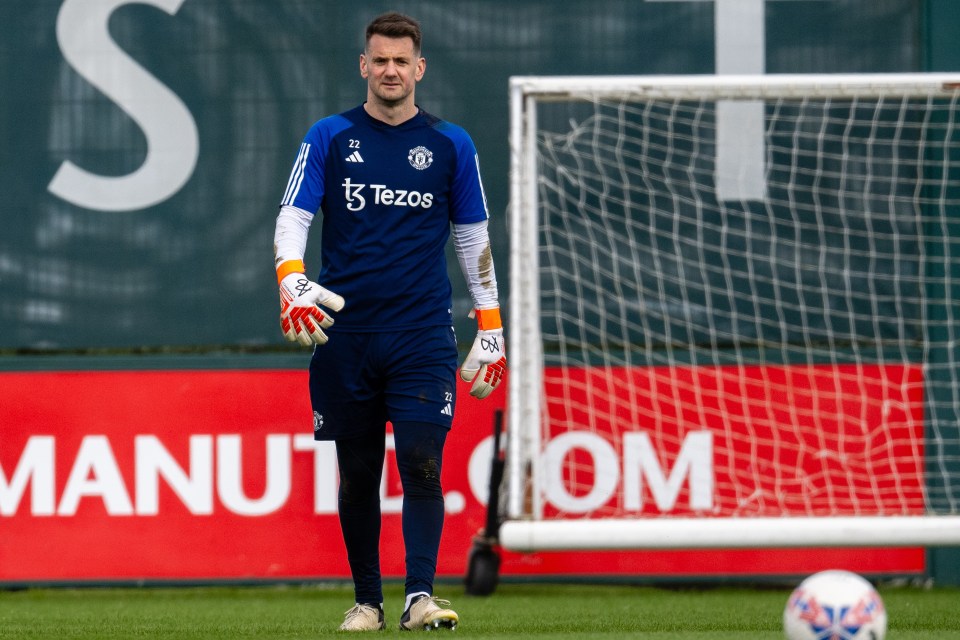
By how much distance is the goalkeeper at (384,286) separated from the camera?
407 cm

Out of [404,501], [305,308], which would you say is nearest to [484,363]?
[404,501]

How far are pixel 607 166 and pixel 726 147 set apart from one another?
49 cm

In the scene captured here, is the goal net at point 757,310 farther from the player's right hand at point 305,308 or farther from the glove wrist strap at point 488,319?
the player's right hand at point 305,308

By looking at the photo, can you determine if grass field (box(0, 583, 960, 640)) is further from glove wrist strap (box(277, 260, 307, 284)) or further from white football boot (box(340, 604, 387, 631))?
glove wrist strap (box(277, 260, 307, 284))

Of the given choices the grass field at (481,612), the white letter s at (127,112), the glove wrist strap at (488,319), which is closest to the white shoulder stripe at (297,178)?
the glove wrist strap at (488,319)

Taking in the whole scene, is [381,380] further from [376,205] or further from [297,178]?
[297,178]

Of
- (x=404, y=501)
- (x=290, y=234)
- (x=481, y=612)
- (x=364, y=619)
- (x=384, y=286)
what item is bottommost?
(x=481, y=612)

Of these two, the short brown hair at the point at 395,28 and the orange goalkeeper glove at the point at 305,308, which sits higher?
the short brown hair at the point at 395,28

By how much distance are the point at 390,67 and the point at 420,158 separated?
0.27m

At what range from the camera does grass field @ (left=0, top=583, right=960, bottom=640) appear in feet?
14.3

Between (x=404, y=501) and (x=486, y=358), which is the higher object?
(x=486, y=358)

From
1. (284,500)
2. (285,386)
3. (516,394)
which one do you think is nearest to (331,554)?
(284,500)

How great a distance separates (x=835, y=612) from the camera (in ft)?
10.3

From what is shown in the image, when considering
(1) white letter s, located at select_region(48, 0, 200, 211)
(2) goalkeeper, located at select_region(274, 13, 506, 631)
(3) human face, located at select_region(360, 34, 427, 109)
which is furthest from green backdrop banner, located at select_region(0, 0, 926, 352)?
(3) human face, located at select_region(360, 34, 427, 109)
